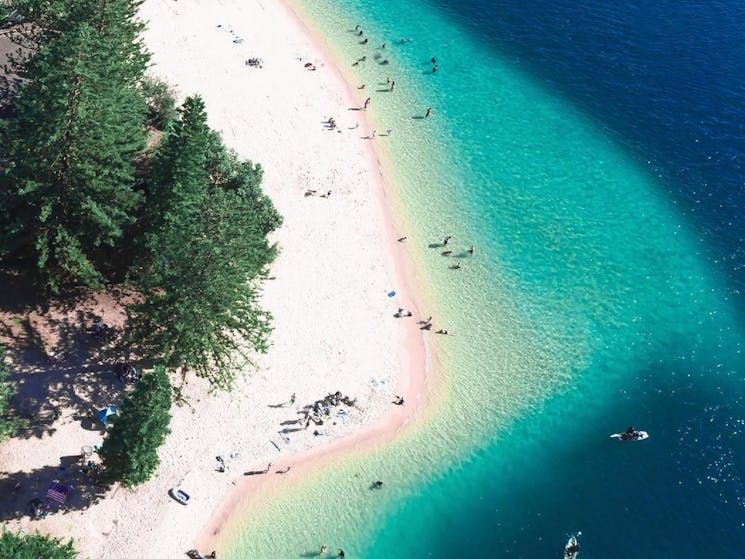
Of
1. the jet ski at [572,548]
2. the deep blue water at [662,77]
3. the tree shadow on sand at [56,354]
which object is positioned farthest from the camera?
the deep blue water at [662,77]

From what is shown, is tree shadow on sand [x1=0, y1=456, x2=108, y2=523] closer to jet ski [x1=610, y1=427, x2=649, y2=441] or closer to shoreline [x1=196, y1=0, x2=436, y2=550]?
shoreline [x1=196, y1=0, x2=436, y2=550]

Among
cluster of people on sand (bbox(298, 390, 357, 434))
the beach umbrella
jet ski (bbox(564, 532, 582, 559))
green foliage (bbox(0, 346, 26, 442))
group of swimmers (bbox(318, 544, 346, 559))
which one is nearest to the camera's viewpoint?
green foliage (bbox(0, 346, 26, 442))

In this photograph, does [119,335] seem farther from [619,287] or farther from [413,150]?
[619,287]

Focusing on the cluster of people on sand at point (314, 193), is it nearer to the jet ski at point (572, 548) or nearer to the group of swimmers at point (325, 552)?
the group of swimmers at point (325, 552)

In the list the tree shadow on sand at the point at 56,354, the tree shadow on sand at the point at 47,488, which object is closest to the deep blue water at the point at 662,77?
the tree shadow on sand at the point at 56,354

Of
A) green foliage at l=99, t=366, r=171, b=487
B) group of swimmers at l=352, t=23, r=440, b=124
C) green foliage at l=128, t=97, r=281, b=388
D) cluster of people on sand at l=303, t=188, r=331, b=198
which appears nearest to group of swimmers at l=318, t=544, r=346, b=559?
green foliage at l=99, t=366, r=171, b=487

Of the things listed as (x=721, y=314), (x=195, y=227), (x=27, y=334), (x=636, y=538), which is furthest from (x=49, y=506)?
(x=721, y=314)

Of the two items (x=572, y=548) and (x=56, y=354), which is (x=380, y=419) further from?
(x=56, y=354)

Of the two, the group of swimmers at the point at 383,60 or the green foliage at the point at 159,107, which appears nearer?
the green foliage at the point at 159,107
